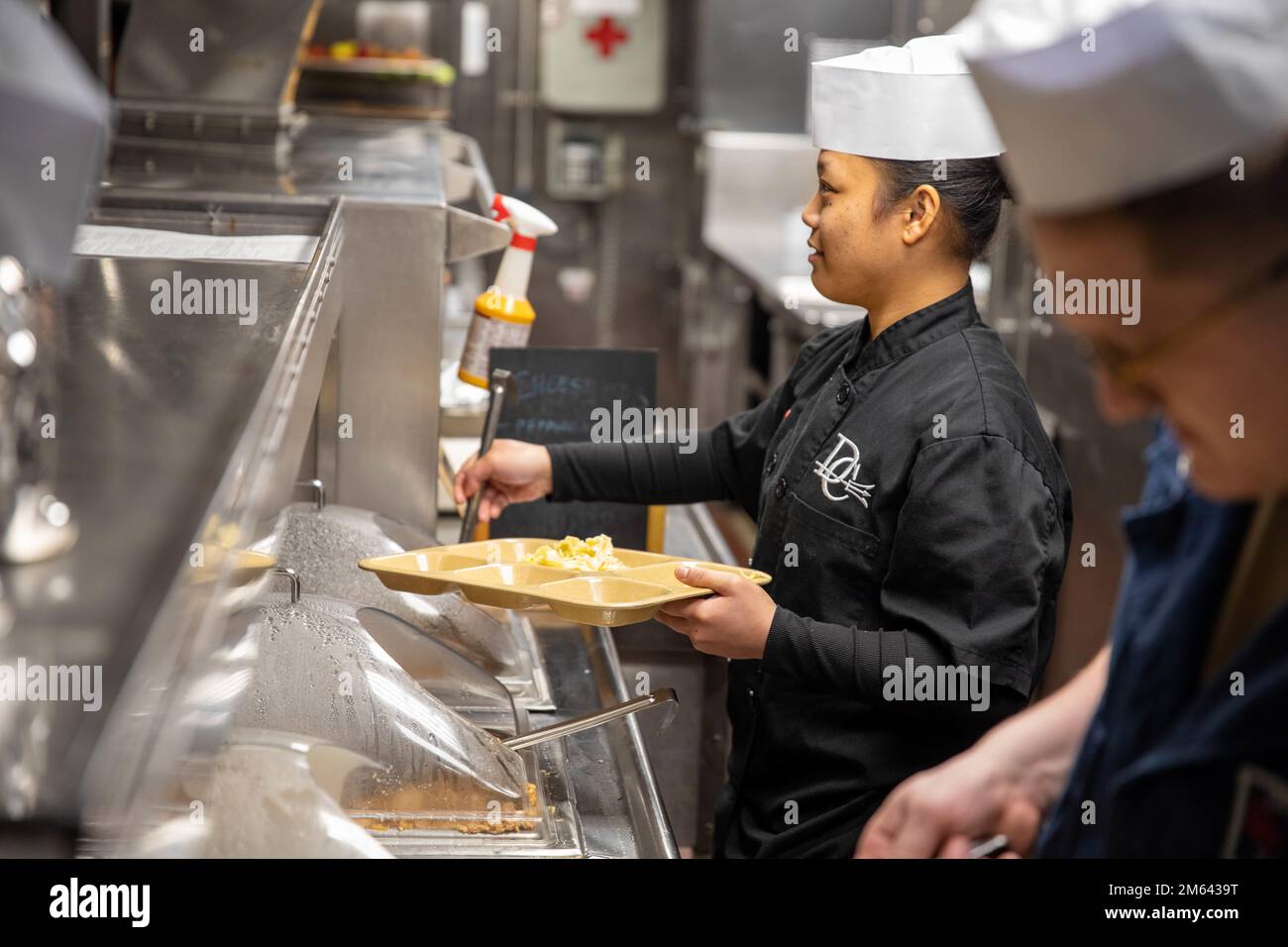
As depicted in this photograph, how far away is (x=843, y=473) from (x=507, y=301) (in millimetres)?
779

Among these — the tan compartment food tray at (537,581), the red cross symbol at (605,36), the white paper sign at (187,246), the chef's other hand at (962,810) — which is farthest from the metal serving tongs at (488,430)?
the red cross symbol at (605,36)

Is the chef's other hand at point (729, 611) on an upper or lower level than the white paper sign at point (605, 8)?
lower

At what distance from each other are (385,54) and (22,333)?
4638 mm

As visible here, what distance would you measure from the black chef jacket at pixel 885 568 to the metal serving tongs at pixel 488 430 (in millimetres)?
447

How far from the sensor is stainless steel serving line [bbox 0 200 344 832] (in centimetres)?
67

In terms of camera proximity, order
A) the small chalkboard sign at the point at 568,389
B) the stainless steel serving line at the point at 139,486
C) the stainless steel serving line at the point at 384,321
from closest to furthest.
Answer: the stainless steel serving line at the point at 139,486 → the stainless steel serving line at the point at 384,321 → the small chalkboard sign at the point at 568,389

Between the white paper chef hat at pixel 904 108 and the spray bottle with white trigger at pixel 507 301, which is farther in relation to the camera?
the spray bottle with white trigger at pixel 507 301

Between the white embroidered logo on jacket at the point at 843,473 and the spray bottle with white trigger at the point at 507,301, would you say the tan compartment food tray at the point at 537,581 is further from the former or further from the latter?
the spray bottle with white trigger at the point at 507,301

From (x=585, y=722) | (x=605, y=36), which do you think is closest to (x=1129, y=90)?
(x=585, y=722)

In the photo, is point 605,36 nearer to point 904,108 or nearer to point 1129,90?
point 904,108

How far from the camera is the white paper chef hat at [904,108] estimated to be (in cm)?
166

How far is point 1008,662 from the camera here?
1.51 metres

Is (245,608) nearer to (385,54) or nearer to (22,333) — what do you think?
(22,333)

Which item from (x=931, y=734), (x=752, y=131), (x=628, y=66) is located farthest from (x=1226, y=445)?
(x=628, y=66)
